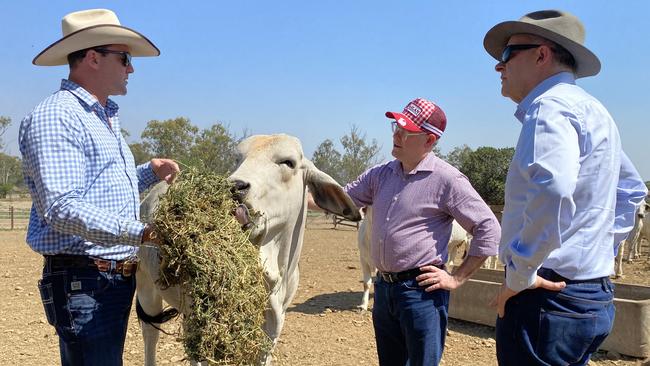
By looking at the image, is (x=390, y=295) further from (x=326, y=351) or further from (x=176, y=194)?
(x=326, y=351)

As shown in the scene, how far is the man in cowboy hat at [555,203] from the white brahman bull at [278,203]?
1.62 meters

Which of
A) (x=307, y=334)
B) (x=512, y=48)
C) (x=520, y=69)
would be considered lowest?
(x=307, y=334)

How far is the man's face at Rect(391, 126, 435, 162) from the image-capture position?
3.29 m

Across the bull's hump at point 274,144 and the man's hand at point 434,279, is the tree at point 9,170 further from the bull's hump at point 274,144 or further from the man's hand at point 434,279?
the man's hand at point 434,279

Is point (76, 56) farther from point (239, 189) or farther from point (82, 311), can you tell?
point (82, 311)

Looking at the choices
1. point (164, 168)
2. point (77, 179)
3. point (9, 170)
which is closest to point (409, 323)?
point (164, 168)

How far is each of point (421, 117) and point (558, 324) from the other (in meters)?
1.44

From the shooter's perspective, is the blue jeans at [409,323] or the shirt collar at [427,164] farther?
the shirt collar at [427,164]

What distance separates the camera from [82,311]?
265 centimetres

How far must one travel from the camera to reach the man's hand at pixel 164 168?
3.42 meters

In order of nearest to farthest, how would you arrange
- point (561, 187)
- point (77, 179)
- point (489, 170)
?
point (561, 187) → point (77, 179) → point (489, 170)

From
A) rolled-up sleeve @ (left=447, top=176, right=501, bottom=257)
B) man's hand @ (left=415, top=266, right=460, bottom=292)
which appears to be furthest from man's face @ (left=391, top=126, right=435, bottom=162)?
man's hand @ (left=415, top=266, right=460, bottom=292)

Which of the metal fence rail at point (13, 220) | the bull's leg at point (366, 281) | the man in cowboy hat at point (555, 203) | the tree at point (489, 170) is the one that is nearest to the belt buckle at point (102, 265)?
the man in cowboy hat at point (555, 203)

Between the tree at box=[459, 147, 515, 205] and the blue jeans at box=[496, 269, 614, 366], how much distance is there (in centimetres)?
2577
